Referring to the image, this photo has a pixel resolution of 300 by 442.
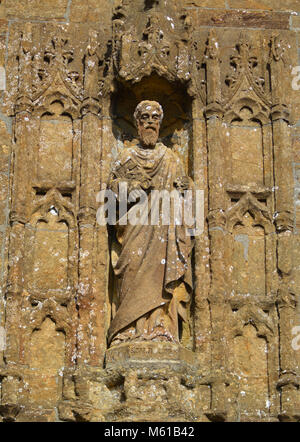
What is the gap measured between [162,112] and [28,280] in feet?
6.17

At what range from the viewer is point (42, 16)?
36.6 ft

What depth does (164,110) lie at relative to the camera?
1105 centimetres

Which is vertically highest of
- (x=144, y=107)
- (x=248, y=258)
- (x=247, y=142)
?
(x=144, y=107)

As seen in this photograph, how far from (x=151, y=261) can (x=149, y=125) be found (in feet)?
4.08

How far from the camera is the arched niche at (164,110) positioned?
10742 mm

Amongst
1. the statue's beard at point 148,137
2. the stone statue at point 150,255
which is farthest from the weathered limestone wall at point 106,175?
the statue's beard at point 148,137

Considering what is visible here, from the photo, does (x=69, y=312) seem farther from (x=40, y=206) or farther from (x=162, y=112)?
(x=162, y=112)

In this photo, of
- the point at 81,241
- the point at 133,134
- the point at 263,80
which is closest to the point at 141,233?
the point at 81,241

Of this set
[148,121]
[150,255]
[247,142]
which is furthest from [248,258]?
[148,121]

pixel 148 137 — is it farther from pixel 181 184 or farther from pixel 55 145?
pixel 55 145

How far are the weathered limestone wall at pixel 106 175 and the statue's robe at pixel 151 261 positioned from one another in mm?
218

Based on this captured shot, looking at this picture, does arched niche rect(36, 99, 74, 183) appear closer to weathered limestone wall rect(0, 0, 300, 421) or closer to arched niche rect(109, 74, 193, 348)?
weathered limestone wall rect(0, 0, 300, 421)

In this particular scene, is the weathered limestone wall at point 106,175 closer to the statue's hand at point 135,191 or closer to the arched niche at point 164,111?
the arched niche at point 164,111
